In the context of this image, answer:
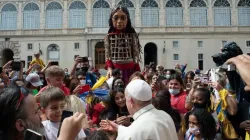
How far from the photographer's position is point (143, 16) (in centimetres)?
4038

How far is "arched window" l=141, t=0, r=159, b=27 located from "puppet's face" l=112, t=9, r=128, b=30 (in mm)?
34036

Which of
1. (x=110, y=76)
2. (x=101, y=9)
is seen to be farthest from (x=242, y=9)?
(x=110, y=76)

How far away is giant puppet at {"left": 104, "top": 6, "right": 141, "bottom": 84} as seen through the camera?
6672 millimetres

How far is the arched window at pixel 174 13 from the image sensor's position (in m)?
40.4

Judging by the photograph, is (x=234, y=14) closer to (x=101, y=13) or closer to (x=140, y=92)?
(x=101, y=13)

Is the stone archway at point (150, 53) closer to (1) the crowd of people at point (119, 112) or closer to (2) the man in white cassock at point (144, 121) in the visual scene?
(1) the crowd of people at point (119, 112)

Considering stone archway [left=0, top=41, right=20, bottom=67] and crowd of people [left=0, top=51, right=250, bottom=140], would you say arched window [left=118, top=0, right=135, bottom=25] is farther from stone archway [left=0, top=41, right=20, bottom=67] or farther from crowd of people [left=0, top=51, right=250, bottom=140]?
crowd of people [left=0, top=51, right=250, bottom=140]

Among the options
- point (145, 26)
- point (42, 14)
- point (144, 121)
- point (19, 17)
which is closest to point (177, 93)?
point (144, 121)

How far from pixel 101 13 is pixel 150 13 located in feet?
20.5

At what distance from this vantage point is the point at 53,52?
41281mm

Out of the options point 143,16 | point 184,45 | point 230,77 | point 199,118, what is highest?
point 143,16

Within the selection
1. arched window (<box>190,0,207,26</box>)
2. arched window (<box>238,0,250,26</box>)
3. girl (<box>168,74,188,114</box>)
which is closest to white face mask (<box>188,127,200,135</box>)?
girl (<box>168,74,188,114</box>)

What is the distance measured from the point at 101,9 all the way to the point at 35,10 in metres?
8.59

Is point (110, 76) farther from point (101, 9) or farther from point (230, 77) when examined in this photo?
point (101, 9)
